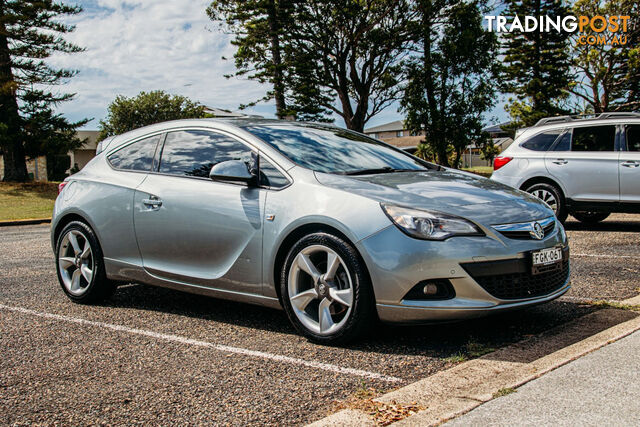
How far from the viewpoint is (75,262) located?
5.85 meters

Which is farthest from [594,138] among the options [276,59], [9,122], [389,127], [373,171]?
[389,127]

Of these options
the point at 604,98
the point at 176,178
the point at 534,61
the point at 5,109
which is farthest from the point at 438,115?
the point at 176,178

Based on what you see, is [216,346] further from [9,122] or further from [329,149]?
[9,122]

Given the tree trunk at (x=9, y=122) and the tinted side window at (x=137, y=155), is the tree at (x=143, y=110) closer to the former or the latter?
the tree trunk at (x=9, y=122)

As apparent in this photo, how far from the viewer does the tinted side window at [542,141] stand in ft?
34.8

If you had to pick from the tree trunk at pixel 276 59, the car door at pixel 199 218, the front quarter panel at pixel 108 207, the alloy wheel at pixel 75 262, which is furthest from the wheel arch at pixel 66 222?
the tree trunk at pixel 276 59

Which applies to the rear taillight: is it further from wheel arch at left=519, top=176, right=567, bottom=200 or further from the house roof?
the house roof

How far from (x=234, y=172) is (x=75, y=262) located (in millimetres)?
2174

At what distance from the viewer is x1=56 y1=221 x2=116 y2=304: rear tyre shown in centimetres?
567

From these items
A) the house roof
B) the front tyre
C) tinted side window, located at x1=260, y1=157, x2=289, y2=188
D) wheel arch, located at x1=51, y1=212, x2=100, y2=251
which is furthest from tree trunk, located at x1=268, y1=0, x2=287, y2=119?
the house roof

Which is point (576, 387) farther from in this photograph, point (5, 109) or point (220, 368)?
point (5, 109)

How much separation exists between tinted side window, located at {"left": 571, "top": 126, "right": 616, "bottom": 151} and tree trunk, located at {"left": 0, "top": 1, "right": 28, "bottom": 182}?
2559 centimetres

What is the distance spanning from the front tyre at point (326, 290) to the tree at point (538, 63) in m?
37.8

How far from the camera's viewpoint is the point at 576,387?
3150 millimetres
